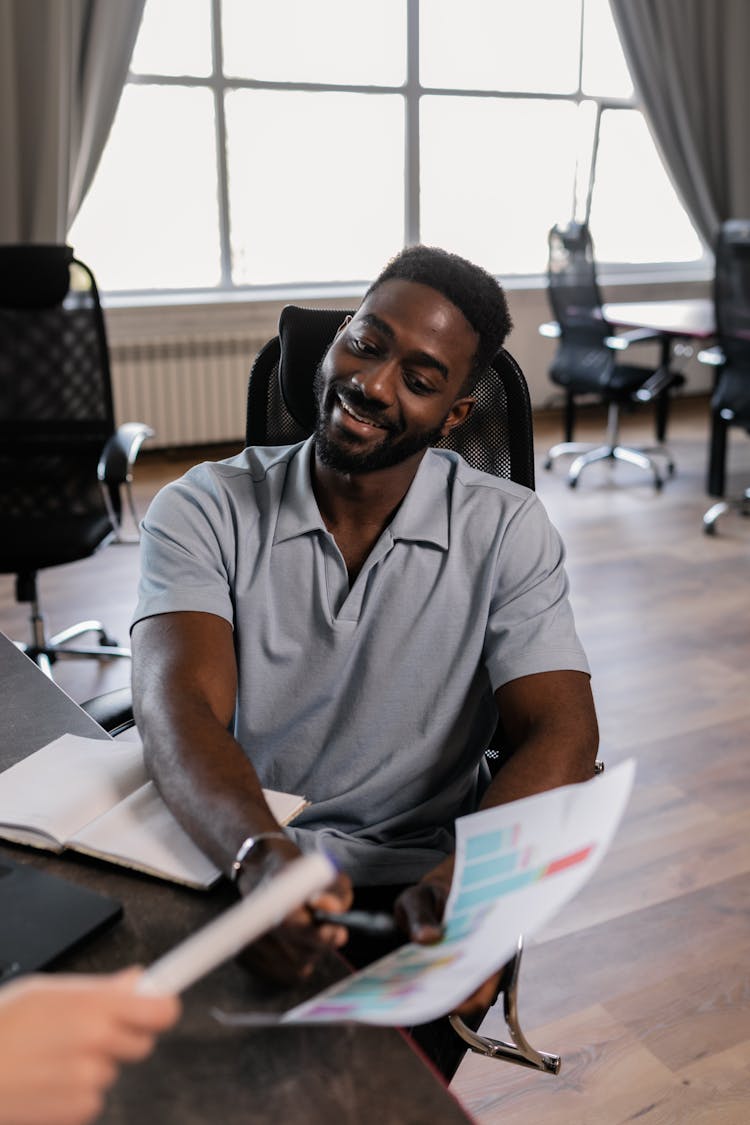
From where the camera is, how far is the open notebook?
34.2 inches

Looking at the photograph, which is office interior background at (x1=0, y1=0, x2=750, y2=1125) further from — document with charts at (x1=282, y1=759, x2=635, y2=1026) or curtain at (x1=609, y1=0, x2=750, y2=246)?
document with charts at (x1=282, y1=759, x2=635, y2=1026)

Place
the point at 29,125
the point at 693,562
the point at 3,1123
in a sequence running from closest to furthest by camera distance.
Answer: the point at 3,1123
the point at 693,562
the point at 29,125

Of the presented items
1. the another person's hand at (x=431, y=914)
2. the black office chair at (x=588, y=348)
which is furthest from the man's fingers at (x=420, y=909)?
the black office chair at (x=588, y=348)

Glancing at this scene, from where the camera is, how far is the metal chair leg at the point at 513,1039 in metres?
0.99

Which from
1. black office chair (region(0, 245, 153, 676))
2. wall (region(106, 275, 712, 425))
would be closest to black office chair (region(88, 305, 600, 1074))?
black office chair (region(0, 245, 153, 676))

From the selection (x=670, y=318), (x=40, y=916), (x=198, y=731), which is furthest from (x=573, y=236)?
(x=40, y=916)

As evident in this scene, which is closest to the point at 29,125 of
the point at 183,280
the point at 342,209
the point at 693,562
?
the point at 183,280

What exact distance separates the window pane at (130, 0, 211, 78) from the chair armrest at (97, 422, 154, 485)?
2.90 metres

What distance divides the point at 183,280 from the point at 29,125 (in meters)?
1.06

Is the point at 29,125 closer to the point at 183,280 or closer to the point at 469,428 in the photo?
the point at 183,280

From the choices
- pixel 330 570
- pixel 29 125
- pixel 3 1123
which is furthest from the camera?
pixel 29 125

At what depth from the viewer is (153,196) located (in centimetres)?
507

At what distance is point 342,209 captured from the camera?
5.54m

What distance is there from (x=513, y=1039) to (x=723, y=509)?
3.54m
